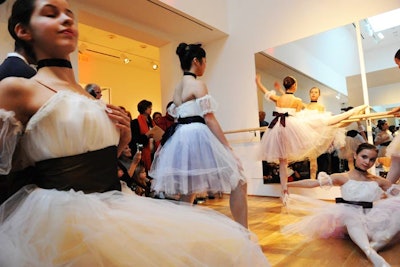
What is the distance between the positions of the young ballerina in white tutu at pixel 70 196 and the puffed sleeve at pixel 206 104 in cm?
87

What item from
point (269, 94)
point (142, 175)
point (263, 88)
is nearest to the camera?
point (142, 175)

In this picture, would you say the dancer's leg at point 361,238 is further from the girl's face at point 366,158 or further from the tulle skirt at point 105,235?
the tulle skirt at point 105,235

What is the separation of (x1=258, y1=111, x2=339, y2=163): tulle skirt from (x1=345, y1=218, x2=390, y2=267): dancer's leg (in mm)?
1224

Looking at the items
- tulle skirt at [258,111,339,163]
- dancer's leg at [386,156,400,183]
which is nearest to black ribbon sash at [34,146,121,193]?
dancer's leg at [386,156,400,183]

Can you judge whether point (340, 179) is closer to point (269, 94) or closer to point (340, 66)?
point (269, 94)

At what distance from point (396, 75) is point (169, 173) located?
8.76ft

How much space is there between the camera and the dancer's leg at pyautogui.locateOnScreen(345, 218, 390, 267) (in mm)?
1296

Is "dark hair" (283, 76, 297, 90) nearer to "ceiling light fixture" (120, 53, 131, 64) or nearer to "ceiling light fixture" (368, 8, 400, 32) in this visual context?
"ceiling light fixture" (368, 8, 400, 32)

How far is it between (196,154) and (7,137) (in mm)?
1073

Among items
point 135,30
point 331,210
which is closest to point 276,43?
point 135,30

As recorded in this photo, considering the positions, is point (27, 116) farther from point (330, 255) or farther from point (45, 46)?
point (330, 255)

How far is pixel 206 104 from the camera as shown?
1572 millimetres

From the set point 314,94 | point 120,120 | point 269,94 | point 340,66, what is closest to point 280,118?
point 269,94

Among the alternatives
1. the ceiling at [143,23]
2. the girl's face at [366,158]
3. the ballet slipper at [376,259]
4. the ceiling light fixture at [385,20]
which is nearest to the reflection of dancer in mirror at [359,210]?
the girl's face at [366,158]
